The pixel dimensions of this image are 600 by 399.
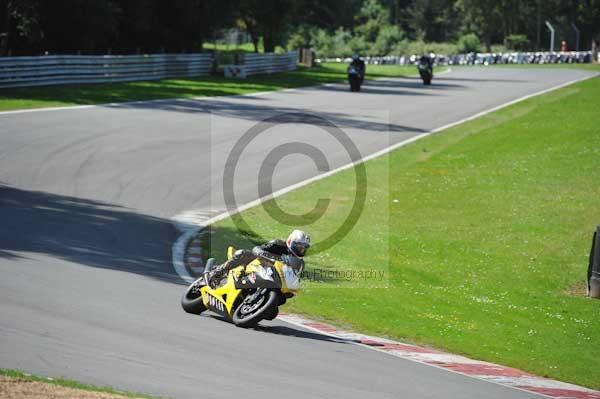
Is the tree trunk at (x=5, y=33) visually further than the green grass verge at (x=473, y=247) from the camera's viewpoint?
Yes

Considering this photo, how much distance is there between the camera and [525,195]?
24.0 m

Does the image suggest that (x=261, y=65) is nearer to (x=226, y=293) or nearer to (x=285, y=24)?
(x=285, y=24)

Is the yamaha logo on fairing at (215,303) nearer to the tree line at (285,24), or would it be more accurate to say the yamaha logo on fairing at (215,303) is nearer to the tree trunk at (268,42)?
the tree line at (285,24)

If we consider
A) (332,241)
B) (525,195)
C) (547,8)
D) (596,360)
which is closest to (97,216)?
(332,241)

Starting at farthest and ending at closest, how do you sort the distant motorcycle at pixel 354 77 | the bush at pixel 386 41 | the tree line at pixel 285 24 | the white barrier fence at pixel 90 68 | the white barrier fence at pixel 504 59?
1. the bush at pixel 386 41
2. the white barrier fence at pixel 504 59
3. the distant motorcycle at pixel 354 77
4. the tree line at pixel 285 24
5. the white barrier fence at pixel 90 68

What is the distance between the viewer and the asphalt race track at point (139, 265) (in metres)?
8.64

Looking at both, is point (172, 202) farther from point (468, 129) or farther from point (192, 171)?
point (468, 129)

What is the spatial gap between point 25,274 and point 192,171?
10963mm

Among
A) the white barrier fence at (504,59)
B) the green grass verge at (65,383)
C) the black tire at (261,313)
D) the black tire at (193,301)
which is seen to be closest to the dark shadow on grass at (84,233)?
the black tire at (193,301)

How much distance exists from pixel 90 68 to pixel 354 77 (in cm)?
1369

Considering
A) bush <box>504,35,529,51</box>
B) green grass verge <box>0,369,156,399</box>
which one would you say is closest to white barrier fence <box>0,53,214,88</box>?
green grass verge <box>0,369,156,399</box>

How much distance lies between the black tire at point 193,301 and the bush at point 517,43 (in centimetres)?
10398

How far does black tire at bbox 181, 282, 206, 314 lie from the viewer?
11367 mm

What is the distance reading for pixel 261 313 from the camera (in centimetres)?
1075
